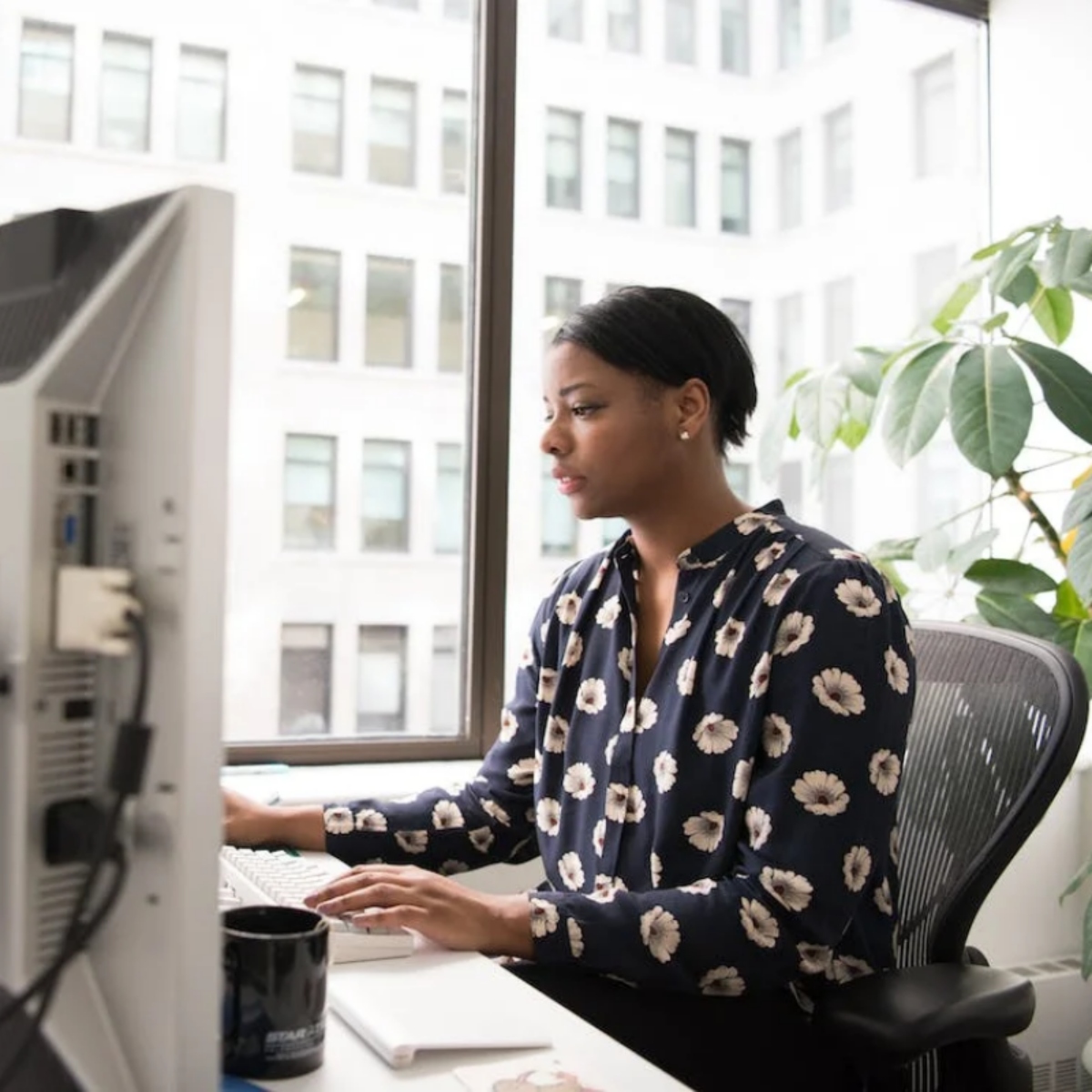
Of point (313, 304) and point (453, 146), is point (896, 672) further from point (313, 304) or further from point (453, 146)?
point (453, 146)

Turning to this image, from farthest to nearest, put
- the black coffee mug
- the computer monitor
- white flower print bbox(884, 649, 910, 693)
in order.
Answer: white flower print bbox(884, 649, 910, 693) → the black coffee mug → the computer monitor

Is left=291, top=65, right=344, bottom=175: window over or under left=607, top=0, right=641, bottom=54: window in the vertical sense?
under

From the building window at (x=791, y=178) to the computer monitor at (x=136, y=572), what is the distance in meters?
2.46

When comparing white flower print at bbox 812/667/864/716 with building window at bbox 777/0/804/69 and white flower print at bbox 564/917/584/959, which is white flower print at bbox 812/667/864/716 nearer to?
white flower print at bbox 564/917/584/959

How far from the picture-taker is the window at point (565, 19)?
253 centimetres

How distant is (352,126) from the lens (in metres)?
2.39

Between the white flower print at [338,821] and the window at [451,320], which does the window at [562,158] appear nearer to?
the window at [451,320]

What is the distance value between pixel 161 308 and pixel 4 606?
0.15m

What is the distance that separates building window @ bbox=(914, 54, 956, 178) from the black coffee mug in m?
2.64

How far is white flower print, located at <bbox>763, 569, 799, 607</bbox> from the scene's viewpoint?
1317mm

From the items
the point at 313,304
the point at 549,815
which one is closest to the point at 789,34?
the point at 313,304

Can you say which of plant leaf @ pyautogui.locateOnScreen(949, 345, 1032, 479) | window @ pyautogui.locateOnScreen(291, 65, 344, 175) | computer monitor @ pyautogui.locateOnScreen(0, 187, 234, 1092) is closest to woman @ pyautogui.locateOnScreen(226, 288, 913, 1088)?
computer monitor @ pyautogui.locateOnScreen(0, 187, 234, 1092)

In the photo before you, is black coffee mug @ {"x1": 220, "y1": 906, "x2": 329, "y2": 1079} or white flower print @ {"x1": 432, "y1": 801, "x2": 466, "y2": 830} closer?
black coffee mug @ {"x1": 220, "y1": 906, "x2": 329, "y2": 1079}

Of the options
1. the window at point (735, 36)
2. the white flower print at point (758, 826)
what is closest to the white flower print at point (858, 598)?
the white flower print at point (758, 826)
